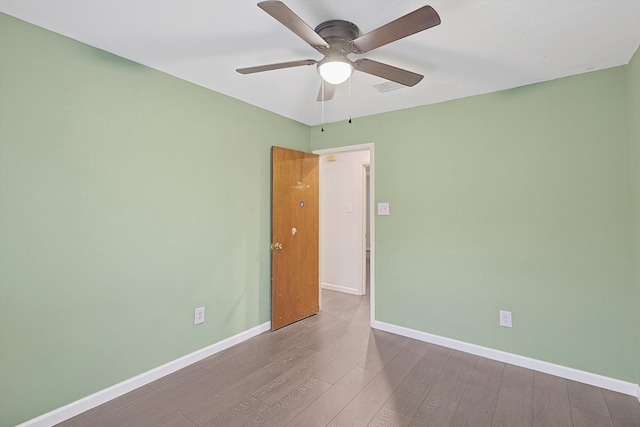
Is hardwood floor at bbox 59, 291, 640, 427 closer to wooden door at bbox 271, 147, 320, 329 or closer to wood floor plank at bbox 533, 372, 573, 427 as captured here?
wood floor plank at bbox 533, 372, 573, 427

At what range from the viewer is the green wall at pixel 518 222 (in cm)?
214

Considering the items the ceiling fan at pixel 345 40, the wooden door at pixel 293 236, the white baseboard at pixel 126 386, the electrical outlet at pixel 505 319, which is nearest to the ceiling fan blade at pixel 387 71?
the ceiling fan at pixel 345 40

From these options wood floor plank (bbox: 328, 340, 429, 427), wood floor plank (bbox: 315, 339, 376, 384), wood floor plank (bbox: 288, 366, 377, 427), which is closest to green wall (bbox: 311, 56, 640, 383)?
wood floor plank (bbox: 328, 340, 429, 427)

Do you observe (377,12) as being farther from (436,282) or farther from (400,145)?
(436,282)

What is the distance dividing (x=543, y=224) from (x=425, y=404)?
5.45 ft

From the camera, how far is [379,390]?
2.12 metres

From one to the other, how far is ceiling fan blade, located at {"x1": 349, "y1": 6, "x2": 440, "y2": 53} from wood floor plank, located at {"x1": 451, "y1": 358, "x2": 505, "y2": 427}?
220 centimetres

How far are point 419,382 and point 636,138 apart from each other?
2.26 meters

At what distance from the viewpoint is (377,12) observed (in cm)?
156

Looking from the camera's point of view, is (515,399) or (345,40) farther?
(515,399)

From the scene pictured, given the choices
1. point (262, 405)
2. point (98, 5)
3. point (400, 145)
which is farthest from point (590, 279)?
point (98, 5)

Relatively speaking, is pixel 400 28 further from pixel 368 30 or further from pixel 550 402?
pixel 550 402

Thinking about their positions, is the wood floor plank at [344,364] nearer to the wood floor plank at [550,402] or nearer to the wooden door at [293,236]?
the wooden door at [293,236]

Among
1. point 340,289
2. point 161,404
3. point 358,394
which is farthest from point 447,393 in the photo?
point 340,289
